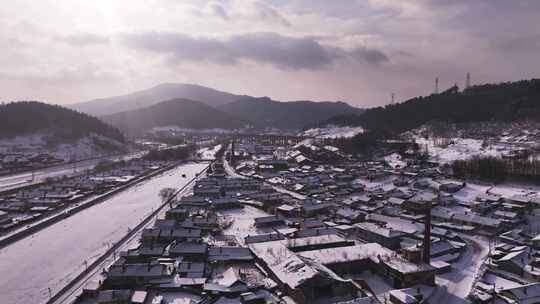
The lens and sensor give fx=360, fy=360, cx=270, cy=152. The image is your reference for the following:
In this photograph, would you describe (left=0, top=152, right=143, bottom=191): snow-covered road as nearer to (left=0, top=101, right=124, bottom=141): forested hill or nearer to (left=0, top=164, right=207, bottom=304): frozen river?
(left=0, top=164, right=207, bottom=304): frozen river

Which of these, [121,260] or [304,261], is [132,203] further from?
[304,261]

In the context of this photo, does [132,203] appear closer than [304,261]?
No

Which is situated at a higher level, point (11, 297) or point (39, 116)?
point (39, 116)

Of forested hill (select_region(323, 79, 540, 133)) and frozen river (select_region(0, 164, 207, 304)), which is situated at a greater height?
forested hill (select_region(323, 79, 540, 133))

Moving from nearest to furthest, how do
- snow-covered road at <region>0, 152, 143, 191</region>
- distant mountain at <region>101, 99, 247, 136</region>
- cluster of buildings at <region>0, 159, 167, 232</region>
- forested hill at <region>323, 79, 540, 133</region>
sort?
1. cluster of buildings at <region>0, 159, 167, 232</region>
2. snow-covered road at <region>0, 152, 143, 191</region>
3. forested hill at <region>323, 79, 540, 133</region>
4. distant mountain at <region>101, 99, 247, 136</region>

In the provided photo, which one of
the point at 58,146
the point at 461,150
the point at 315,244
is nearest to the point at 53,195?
the point at 315,244

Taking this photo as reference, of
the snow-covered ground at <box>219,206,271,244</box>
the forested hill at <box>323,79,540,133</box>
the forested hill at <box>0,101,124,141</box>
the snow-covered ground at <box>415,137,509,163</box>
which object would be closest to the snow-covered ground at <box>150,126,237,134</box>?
the forested hill at <box>0,101,124,141</box>

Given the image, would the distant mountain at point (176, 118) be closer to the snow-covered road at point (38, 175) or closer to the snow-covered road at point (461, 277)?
the snow-covered road at point (38, 175)

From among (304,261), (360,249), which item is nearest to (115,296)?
(304,261)
